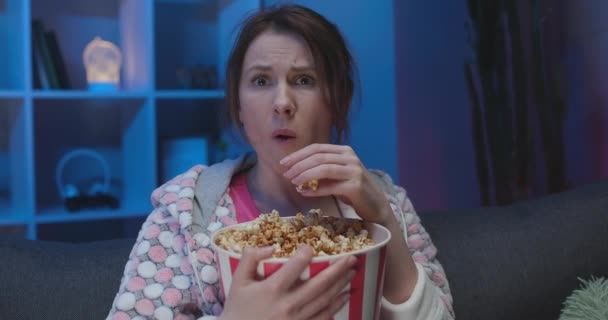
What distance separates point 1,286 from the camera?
0.97m

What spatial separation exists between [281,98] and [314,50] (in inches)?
5.1

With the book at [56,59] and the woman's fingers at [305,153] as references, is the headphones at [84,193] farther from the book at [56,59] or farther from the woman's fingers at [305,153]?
the woman's fingers at [305,153]

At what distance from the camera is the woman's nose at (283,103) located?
0.88m

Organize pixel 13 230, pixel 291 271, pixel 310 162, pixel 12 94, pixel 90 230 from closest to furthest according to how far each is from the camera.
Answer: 1. pixel 291 271
2. pixel 310 162
3. pixel 12 94
4. pixel 13 230
5. pixel 90 230

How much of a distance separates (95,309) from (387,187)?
1.84 ft

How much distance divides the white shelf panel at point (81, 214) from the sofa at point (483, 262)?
1283mm

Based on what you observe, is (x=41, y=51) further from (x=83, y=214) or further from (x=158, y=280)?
(x=158, y=280)

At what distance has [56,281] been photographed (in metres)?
0.99

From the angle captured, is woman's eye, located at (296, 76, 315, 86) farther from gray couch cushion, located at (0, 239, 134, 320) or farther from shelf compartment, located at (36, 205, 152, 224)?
shelf compartment, located at (36, 205, 152, 224)

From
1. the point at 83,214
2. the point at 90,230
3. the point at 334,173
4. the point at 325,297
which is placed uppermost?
the point at 334,173

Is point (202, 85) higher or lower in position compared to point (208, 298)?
higher

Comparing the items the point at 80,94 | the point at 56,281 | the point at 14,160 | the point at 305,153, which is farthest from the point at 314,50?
the point at 14,160

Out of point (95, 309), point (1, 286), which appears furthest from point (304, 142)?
point (1, 286)

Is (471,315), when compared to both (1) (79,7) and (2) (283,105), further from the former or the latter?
(1) (79,7)
